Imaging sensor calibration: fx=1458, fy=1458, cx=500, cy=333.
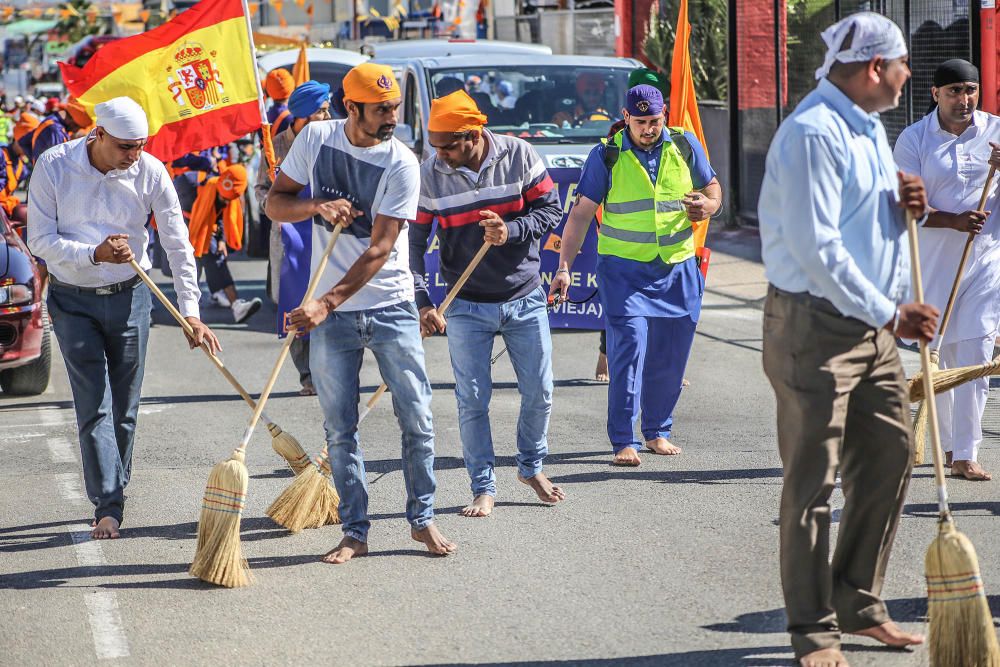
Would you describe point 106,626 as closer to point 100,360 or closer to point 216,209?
point 100,360

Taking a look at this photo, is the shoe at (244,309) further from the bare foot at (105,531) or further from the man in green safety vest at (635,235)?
the bare foot at (105,531)

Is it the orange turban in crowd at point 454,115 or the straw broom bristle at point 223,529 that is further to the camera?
the orange turban in crowd at point 454,115

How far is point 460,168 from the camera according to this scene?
21.5ft

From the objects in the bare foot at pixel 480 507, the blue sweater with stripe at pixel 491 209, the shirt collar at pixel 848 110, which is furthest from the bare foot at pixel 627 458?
the shirt collar at pixel 848 110

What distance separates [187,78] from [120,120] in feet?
14.4

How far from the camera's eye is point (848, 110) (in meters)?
4.48

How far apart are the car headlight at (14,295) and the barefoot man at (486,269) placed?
4008 millimetres

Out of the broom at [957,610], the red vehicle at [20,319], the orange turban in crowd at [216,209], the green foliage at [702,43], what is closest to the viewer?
the broom at [957,610]

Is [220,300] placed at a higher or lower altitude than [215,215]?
lower

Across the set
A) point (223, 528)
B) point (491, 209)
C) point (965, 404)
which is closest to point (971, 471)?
point (965, 404)

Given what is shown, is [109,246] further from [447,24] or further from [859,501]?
[447,24]

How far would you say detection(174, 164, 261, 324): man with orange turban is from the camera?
12867 millimetres

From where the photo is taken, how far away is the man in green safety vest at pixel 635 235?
7.66 meters

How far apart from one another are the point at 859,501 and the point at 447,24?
2546 cm
